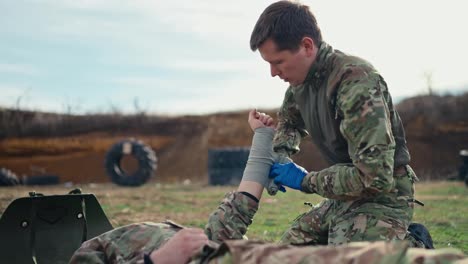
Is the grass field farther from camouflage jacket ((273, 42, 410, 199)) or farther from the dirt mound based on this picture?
the dirt mound

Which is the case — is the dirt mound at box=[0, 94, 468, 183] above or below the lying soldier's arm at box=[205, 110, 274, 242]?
below

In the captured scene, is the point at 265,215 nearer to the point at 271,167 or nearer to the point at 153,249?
the point at 271,167

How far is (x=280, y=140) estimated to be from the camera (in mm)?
4098

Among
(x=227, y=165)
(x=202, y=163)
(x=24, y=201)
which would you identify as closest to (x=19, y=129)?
(x=202, y=163)

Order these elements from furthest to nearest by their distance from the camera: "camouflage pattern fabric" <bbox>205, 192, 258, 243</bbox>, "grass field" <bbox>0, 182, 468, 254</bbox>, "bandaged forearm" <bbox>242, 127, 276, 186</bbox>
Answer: "grass field" <bbox>0, 182, 468, 254</bbox> < "bandaged forearm" <bbox>242, 127, 276, 186</bbox> < "camouflage pattern fabric" <bbox>205, 192, 258, 243</bbox>

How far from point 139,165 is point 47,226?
13.3 meters

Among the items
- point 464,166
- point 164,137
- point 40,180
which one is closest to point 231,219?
point 464,166

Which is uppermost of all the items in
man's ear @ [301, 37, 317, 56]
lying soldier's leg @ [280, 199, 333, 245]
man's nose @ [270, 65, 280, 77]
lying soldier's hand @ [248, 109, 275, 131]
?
man's ear @ [301, 37, 317, 56]

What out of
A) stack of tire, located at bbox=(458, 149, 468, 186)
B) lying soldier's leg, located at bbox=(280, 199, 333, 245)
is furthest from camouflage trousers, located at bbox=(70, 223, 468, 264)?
stack of tire, located at bbox=(458, 149, 468, 186)

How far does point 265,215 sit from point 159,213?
58.1 inches

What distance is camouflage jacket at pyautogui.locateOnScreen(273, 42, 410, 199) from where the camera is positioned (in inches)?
131

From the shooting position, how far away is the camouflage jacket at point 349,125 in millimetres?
3320

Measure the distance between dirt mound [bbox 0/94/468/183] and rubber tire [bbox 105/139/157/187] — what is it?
5969mm

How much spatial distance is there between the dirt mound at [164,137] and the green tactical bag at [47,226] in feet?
64.5
